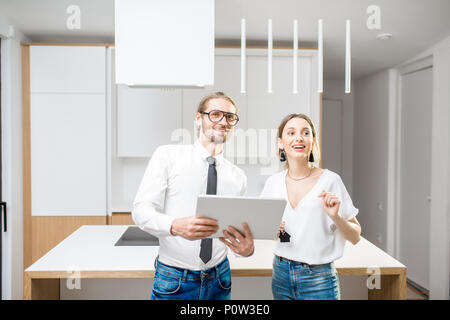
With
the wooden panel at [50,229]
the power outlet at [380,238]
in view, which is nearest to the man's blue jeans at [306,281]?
the power outlet at [380,238]

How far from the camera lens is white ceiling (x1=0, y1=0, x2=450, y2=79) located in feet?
4.83

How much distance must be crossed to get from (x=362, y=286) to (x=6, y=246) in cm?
215

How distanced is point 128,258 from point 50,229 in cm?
118

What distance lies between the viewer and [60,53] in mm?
2137

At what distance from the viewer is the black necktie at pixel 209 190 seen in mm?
1089

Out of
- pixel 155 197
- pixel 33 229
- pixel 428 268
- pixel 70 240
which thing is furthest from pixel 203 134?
pixel 428 268

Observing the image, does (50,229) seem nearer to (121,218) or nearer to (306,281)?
(121,218)

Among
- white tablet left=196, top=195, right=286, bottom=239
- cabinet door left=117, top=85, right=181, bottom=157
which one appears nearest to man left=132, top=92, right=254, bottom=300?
white tablet left=196, top=195, right=286, bottom=239

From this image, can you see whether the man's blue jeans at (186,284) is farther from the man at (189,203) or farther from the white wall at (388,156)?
the white wall at (388,156)

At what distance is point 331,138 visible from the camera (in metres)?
2.21

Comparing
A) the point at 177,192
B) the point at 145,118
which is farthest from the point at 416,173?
the point at 145,118

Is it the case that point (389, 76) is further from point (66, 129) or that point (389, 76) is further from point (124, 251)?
point (66, 129)

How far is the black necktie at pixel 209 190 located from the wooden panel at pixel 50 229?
1393 mm

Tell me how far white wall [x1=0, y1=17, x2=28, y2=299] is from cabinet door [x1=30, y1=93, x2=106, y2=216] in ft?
0.30
